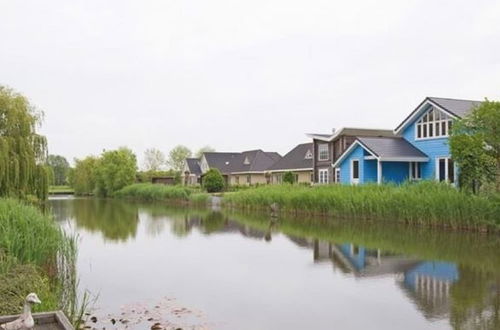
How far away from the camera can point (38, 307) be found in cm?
686

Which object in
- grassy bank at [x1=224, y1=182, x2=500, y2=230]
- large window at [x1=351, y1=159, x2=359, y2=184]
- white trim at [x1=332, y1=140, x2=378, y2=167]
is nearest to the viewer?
grassy bank at [x1=224, y1=182, x2=500, y2=230]

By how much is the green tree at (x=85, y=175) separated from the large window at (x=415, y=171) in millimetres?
44620

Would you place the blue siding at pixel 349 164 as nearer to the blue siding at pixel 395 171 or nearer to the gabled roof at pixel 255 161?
the blue siding at pixel 395 171

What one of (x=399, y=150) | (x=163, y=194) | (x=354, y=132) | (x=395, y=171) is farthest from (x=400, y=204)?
(x=163, y=194)

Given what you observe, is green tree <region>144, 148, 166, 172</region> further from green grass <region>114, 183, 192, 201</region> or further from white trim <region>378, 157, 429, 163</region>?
white trim <region>378, 157, 429, 163</region>

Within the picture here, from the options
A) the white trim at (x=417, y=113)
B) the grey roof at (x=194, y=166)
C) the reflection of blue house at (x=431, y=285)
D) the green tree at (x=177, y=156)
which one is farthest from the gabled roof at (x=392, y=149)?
the green tree at (x=177, y=156)

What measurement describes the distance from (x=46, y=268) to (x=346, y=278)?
604 centimetres

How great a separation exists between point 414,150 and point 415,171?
4.42 ft

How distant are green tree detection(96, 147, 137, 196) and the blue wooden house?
34.7 metres

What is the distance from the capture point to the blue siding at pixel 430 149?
27.9m

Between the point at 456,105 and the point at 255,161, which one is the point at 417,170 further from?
the point at 255,161

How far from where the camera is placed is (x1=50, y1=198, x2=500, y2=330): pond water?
8219 mm

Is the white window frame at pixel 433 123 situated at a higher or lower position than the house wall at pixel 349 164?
higher

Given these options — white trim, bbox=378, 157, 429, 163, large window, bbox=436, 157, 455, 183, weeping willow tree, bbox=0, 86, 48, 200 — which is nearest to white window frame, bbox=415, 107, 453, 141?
white trim, bbox=378, 157, 429, 163
